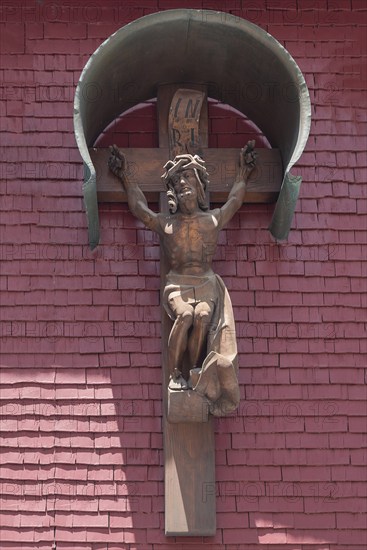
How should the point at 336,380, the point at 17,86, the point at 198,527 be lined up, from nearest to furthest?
the point at 198,527 → the point at 336,380 → the point at 17,86

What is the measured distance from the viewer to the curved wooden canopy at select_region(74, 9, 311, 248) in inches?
273

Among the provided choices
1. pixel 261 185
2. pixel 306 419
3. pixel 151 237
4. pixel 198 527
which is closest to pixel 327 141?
pixel 261 185

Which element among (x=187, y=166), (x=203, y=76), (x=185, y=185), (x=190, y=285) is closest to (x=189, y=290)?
(x=190, y=285)

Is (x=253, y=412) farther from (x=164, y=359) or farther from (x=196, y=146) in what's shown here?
(x=196, y=146)

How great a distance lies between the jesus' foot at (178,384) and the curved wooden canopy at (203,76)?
3.37ft

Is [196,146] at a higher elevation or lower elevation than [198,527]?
higher

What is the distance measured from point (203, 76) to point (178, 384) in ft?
6.41

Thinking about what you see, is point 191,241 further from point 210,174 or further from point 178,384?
point 178,384

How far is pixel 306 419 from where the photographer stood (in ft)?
23.1

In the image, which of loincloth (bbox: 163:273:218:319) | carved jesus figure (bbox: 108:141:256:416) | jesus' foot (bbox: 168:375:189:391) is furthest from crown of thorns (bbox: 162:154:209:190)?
jesus' foot (bbox: 168:375:189:391)

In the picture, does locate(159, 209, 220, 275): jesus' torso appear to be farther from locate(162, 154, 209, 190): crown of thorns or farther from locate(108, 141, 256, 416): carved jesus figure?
locate(162, 154, 209, 190): crown of thorns

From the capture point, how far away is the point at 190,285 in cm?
682

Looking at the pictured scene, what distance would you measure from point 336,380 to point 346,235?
897 mm

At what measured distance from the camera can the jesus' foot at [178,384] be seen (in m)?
6.66
